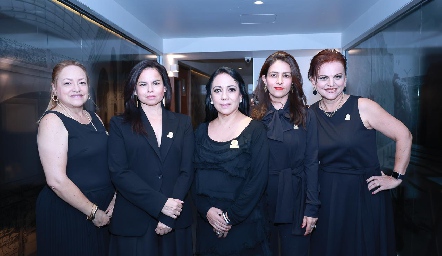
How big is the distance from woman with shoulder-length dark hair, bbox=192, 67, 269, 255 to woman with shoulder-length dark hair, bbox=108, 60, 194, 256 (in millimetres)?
107

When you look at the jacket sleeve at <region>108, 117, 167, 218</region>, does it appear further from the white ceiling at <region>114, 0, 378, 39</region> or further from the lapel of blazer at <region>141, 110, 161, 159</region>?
the white ceiling at <region>114, 0, 378, 39</region>

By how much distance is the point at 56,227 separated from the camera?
7.04ft

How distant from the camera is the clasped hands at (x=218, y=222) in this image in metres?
2.04

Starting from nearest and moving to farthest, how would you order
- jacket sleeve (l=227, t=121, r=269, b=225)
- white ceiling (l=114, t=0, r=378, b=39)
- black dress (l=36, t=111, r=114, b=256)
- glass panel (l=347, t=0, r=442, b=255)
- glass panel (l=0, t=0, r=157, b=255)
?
jacket sleeve (l=227, t=121, r=269, b=225), black dress (l=36, t=111, r=114, b=256), glass panel (l=0, t=0, r=157, b=255), glass panel (l=347, t=0, r=442, b=255), white ceiling (l=114, t=0, r=378, b=39)

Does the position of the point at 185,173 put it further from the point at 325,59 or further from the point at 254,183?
the point at 325,59

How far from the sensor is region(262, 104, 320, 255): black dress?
2170 millimetres

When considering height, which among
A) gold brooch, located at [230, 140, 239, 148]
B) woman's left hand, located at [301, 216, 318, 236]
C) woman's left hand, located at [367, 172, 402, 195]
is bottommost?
woman's left hand, located at [301, 216, 318, 236]

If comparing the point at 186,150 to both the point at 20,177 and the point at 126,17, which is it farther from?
the point at 126,17

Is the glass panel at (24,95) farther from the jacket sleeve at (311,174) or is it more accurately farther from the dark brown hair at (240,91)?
the jacket sleeve at (311,174)

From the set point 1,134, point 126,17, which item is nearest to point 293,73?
point 1,134

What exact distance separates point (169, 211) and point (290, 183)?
71 cm

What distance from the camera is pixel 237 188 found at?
6.80 ft

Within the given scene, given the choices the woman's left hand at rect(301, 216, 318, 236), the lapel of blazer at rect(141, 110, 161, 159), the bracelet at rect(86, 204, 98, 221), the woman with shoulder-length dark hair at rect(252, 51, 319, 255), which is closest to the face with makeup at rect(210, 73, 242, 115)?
the woman with shoulder-length dark hair at rect(252, 51, 319, 255)

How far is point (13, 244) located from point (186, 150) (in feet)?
4.60
